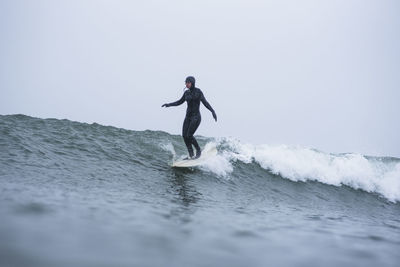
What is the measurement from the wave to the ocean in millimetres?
56

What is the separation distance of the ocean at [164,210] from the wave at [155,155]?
56mm

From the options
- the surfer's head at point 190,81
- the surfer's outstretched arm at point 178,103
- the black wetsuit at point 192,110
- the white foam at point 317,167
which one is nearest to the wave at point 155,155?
the white foam at point 317,167

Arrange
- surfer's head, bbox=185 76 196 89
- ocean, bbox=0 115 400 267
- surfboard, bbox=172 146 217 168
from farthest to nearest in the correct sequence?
surfer's head, bbox=185 76 196 89 < surfboard, bbox=172 146 217 168 < ocean, bbox=0 115 400 267

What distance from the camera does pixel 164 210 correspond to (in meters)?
3.63

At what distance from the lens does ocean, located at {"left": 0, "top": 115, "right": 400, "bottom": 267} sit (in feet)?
6.97

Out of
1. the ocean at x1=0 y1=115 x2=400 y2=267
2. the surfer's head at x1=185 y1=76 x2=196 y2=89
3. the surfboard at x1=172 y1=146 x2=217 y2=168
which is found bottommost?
the ocean at x1=0 y1=115 x2=400 y2=267

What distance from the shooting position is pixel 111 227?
2.62 meters

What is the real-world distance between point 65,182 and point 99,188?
1.99 ft

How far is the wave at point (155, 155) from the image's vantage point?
23.3 ft

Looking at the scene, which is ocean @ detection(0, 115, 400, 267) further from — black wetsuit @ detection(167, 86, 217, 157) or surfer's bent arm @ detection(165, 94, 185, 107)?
surfer's bent arm @ detection(165, 94, 185, 107)

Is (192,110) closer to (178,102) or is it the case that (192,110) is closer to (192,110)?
(192,110)

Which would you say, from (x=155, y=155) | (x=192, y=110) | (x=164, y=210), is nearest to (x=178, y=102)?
(x=192, y=110)

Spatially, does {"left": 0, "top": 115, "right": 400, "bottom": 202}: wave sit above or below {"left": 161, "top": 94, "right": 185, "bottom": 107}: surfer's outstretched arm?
below

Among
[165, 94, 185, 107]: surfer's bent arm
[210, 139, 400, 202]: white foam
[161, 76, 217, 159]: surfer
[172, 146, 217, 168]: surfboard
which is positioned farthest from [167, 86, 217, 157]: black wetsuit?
[210, 139, 400, 202]: white foam
